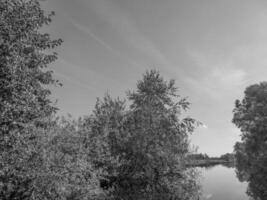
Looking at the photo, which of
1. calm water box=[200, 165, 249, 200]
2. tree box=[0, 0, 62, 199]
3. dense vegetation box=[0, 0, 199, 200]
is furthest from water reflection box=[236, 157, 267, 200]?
tree box=[0, 0, 62, 199]

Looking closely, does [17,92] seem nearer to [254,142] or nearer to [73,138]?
[73,138]

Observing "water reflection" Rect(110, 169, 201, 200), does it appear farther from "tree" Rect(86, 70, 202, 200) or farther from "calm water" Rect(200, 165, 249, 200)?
"calm water" Rect(200, 165, 249, 200)

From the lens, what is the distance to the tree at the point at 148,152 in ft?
65.1

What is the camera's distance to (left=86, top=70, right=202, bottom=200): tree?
19.8 m

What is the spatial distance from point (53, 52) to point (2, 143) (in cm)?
447

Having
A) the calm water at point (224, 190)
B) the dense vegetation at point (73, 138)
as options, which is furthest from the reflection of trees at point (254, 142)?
the dense vegetation at point (73, 138)

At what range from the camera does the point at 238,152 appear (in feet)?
87.1

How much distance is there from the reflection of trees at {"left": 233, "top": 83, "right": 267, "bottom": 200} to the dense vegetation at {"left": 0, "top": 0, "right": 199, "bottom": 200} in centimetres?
633

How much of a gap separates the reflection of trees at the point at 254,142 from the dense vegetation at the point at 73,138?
20.8 feet

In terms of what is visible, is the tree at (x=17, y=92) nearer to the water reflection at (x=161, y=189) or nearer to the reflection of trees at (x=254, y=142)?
the water reflection at (x=161, y=189)

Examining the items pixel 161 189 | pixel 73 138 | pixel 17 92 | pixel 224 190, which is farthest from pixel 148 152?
pixel 224 190

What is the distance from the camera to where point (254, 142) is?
24125mm

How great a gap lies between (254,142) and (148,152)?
37.4 ft

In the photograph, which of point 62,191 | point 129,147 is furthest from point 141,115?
point 62,191
